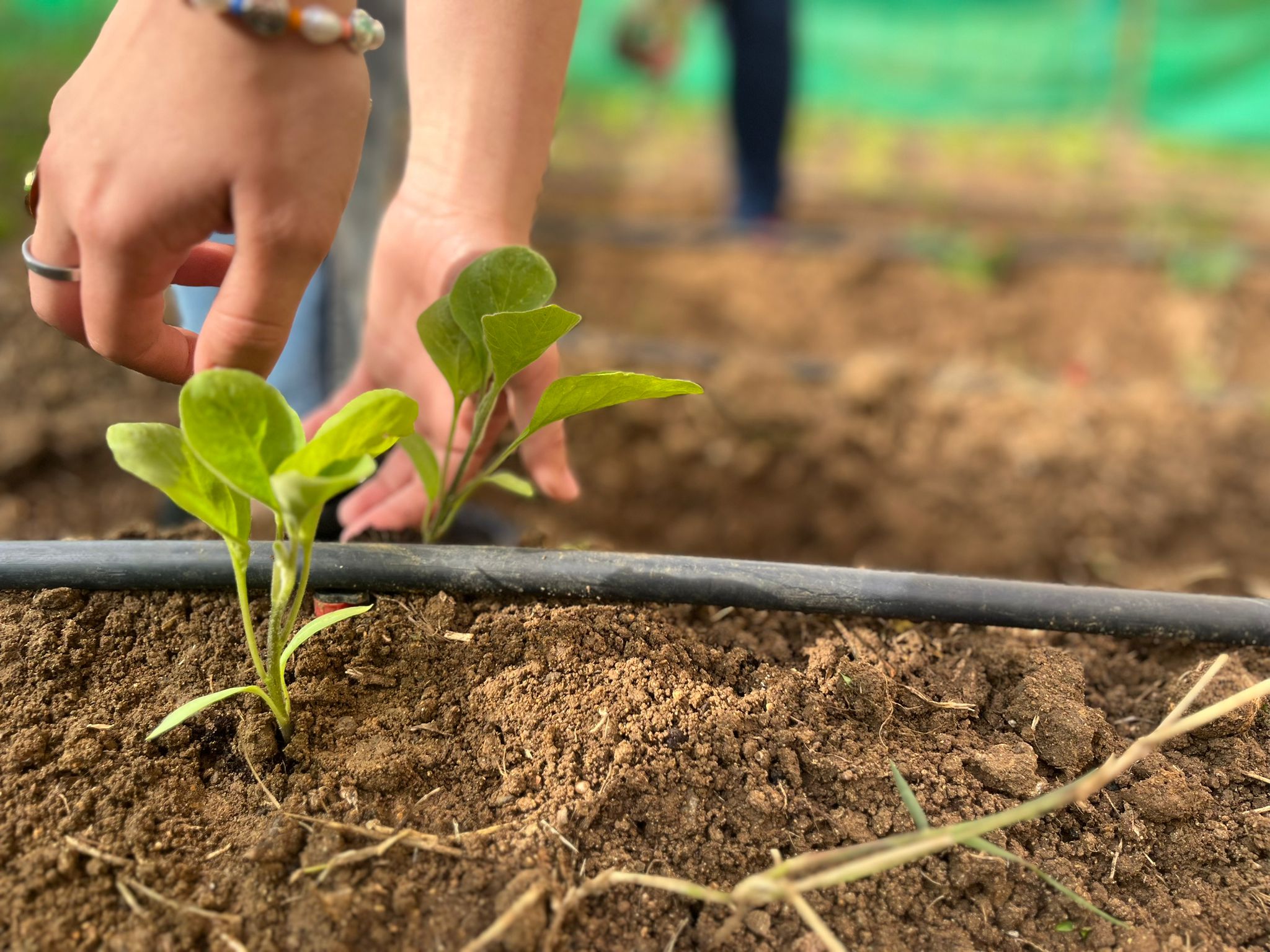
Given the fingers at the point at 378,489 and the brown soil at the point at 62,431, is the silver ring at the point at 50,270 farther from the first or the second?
the brown soil at the point at 62,431

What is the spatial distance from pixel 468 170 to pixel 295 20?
41cm

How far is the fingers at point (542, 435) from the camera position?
1.06 meters

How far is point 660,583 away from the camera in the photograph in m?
0.96

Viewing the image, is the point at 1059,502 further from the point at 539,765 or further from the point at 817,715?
the point at 539,765

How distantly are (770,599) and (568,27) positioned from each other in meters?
0.72

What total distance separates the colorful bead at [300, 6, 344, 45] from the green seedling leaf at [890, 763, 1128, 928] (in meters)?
0.80

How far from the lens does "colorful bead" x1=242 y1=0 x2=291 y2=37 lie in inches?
26.3

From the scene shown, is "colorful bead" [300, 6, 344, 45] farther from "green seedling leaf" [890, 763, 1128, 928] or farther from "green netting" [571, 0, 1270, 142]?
"green netting" [571, 0, 1270, 142]

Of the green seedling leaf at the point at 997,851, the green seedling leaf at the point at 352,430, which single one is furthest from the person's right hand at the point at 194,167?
the green seedling leaf at the point at 997,851

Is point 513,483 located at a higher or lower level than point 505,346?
lower

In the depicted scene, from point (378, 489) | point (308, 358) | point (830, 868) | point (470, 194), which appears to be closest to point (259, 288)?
point (470, 194)

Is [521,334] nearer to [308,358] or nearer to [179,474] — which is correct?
[179,474]

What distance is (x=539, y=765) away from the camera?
803 mm

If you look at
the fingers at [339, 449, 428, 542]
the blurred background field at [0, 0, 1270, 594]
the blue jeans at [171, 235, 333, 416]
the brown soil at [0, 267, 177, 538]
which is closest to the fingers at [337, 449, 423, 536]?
the fingers at [339, 449, 428, 542]
